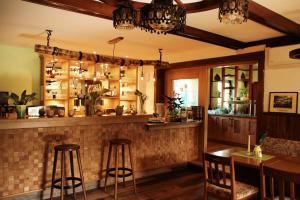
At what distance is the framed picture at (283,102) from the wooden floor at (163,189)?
1.78 meters

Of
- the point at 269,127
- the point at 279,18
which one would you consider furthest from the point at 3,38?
the point at 269,127

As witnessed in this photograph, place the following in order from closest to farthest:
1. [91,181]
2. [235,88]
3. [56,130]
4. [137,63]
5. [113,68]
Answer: [56,130] < [91,181] < [137,63] < [113,68] < [235,88]

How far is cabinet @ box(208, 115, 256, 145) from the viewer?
261 inches

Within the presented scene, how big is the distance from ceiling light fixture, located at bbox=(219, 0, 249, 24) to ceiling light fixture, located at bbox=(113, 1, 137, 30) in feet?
2.17

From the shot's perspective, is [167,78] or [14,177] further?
[167,78]

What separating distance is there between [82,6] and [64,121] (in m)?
1.64

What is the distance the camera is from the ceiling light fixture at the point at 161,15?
1601 millimetres

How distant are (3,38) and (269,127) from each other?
17.2ft

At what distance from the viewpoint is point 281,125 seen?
158 inches

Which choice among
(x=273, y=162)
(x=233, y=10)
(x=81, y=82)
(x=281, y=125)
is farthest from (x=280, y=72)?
(x=81, y=82)

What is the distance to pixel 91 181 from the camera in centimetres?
376

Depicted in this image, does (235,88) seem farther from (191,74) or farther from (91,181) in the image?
(91,181)

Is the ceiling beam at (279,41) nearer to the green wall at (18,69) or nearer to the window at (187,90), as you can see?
the window at (187,90)

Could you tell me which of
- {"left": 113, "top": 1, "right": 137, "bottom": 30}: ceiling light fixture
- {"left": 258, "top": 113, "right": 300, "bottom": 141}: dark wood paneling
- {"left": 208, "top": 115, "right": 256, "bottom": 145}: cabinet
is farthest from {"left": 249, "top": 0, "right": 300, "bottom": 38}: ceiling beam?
{"left": 208, "top": 115, "right": 256, "bottom": 145}: cabinet
